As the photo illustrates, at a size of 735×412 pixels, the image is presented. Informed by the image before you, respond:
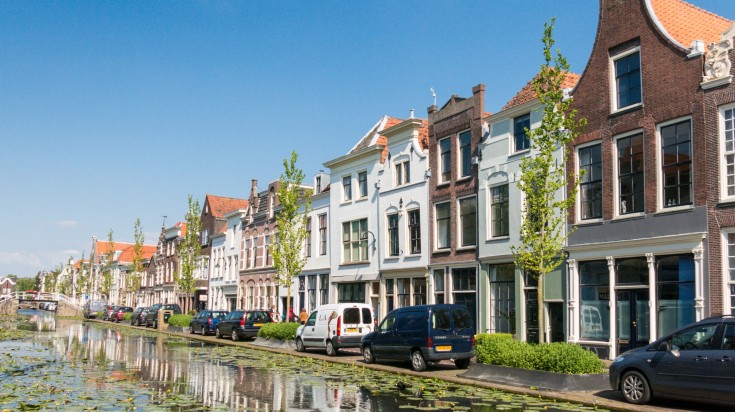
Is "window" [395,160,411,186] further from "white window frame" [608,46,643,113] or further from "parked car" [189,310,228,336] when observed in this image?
"parked car" [189,310,228,336]

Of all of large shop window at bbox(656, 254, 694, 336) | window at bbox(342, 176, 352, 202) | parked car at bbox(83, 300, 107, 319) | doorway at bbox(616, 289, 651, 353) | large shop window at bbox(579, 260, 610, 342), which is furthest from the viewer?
parked car at bbox(83, 300, 107, 319)

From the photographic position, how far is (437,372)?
2067 centimetres

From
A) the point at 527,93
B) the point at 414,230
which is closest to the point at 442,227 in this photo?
the point at 414,230

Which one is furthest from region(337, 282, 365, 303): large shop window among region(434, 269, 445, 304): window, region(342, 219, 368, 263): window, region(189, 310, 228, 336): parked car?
region(189, 310, 228, 336): parked car

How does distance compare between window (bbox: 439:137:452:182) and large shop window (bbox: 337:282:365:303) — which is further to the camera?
large shop window (bbox: 337:282:365:303)

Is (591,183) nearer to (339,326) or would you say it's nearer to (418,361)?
(418,361)

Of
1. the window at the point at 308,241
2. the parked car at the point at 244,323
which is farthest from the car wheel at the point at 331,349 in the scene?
the window at the point at 308,241

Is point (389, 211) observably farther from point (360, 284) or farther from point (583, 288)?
point (583, 288)

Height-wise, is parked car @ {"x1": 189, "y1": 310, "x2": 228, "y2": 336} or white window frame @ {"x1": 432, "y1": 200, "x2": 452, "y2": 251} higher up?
white window frame @ {"x1": 432, "y1": 200, "x2": 452, "y2": 251}

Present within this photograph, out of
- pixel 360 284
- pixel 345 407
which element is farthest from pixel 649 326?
pixel 360 284

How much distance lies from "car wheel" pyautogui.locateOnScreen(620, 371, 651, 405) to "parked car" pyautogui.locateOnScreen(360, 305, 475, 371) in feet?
23.3

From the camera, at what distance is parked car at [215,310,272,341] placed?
37.3m

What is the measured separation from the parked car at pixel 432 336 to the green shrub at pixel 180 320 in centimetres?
2847

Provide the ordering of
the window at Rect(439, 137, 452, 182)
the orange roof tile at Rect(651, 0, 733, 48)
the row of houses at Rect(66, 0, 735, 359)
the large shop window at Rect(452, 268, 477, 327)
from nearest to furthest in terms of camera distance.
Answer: the row of houses at Rect(66, 0, 735, 359), the orange roof tile at Rect(651, 0, 733, 48), the large shop window at Rect(452, 268, 477, 327), the window at Rect(439, 137, 452, 182)
